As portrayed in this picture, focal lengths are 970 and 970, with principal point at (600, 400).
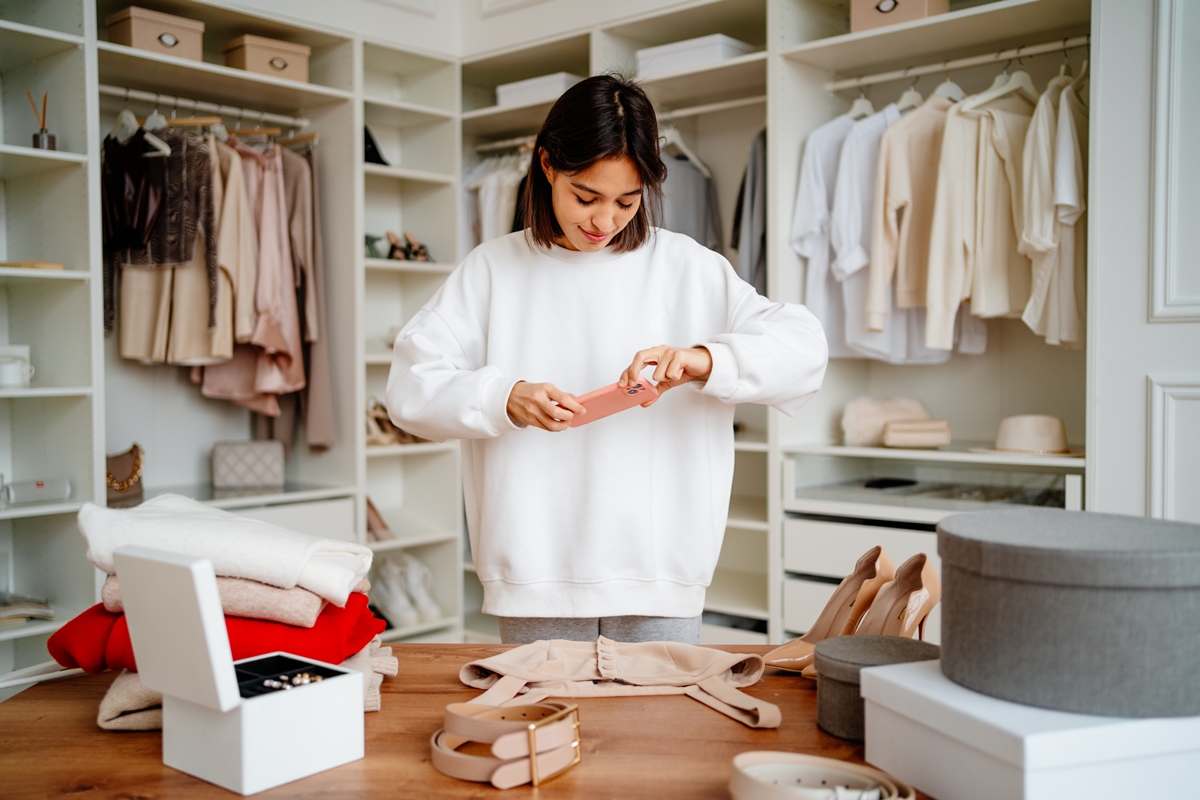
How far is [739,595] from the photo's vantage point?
347 cm

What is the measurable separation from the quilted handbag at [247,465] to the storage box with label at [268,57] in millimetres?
1335

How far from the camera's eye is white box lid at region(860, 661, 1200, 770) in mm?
802

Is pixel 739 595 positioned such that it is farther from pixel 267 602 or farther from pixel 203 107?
pixel 203 107

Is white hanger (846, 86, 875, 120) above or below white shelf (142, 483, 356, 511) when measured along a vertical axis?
above

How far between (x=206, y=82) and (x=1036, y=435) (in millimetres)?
2997

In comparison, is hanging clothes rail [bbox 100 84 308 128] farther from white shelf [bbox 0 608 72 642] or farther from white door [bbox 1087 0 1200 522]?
white door [bbox 1087 0 1200 522]

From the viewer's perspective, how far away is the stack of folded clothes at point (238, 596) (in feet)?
3.61

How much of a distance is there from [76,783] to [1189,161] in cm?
268

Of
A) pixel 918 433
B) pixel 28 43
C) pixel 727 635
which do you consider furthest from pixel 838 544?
pixel 28 43

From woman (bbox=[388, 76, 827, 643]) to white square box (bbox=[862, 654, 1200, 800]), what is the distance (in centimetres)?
69

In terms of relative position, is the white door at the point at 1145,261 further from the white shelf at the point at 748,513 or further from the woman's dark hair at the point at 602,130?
the woman's dark hair at the point at 602,130

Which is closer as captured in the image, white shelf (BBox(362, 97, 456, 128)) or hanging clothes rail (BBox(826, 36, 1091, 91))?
hanging clothes rail (BBox(826, 36, 1091, 91))

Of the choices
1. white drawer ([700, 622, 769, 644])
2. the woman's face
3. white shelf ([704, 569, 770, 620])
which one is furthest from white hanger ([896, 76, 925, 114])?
the woman's face

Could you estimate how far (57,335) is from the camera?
10.1ft
